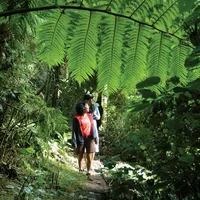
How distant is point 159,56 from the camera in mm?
1211

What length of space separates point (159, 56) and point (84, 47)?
32cm

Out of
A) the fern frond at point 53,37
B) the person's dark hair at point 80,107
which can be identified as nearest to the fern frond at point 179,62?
the fern frond at point 53,37

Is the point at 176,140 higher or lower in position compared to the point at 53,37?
lower

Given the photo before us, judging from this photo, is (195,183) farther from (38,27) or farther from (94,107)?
(94,107)

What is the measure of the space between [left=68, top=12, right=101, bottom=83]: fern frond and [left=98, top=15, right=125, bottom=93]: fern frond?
4 centimetres

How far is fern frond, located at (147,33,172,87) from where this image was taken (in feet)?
3.81

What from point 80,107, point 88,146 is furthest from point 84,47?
point 88,146

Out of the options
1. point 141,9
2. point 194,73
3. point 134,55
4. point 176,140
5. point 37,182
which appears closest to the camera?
point 141,9

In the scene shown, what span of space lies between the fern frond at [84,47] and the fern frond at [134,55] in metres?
0.14

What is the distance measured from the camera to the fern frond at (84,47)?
108 cm

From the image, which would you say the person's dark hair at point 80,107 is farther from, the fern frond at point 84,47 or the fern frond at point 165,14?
the fern frond at point 165,14

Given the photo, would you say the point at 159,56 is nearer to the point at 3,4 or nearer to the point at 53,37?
the point at 53,37

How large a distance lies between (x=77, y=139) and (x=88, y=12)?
13.8ft

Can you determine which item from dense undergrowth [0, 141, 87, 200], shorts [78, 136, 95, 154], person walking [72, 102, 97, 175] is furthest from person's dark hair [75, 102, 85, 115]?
dense undergrowth [0, 141, 87, 200]
